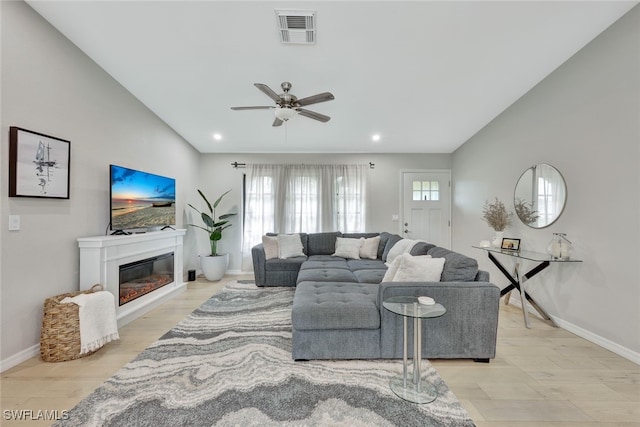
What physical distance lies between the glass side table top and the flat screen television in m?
3.08

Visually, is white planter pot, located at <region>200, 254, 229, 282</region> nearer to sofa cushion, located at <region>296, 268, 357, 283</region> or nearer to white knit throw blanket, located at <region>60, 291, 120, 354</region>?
sofa cushion, located at <region>296, 268, 357, 283</region>

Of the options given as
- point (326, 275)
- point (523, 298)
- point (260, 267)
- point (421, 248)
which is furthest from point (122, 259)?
point (523, 298)

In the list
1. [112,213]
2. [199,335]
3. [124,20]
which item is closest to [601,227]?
[199,335]

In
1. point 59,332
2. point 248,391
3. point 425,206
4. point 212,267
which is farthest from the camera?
point 425,206

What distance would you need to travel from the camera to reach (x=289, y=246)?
4578 millimetres

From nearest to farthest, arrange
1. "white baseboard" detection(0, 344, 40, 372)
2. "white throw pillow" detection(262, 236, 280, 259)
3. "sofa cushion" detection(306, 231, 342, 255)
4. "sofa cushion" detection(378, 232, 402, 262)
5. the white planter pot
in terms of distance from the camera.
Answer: "white baseboard" detection(0, 344, 40, 372) → "sofa cushion" detection(378, 232, 402, 262) → "white throw pillow" detection(262, 236, 280, 259) → the white planter pot → "sofa cushion" detection(306, 231, 342, 255)

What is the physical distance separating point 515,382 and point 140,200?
14.0ft

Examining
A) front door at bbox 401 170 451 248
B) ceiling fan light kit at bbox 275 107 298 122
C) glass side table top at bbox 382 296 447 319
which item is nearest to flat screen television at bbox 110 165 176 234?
ceiling fan light kit at bbox 275 107 298 122

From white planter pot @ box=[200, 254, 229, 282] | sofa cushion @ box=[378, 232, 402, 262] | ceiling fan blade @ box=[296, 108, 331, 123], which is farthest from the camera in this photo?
white planter pot @ box=[200, 254, 229, 282]

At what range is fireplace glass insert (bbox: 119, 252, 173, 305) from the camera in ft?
9.83

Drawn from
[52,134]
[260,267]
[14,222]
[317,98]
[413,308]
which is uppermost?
[317,98]

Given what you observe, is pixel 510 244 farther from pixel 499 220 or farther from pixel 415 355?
pixel 415 355

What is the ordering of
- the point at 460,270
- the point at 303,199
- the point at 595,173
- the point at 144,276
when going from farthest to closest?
the point at 303,199 < the point at 144,276 < the point at 595,173 < the point at 460,270

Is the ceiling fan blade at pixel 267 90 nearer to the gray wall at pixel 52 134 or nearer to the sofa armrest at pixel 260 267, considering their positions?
the gray wall at pixel 52 134
